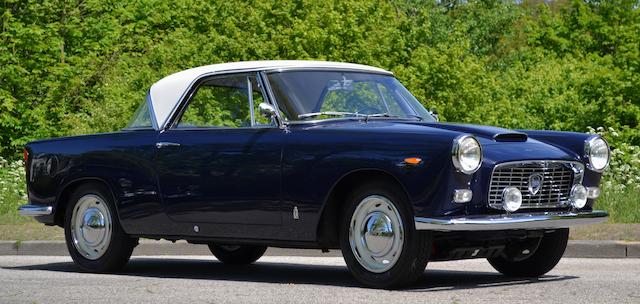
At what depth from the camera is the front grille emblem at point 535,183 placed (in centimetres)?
900

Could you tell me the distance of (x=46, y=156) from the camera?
37.8ft

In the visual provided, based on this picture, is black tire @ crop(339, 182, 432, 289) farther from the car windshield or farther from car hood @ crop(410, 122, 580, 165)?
the car windshield

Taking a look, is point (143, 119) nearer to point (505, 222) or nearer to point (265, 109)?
point (265, 109)

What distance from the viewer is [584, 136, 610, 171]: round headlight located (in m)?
9.66

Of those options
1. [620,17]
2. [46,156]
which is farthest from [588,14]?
[46,156]

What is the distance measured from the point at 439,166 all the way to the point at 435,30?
4768 centimetres

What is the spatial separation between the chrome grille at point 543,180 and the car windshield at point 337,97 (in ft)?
4.53

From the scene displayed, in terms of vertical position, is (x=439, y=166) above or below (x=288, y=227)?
above

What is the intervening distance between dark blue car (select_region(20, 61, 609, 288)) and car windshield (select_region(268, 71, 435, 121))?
0.01 m

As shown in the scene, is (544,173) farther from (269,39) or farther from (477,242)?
(269,39)

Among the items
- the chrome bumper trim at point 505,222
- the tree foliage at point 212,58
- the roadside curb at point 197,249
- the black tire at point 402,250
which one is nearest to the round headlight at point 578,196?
the chrome bumper trim at point 505,222

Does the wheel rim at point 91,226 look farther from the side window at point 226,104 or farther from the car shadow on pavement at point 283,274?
the side window at point 226,104

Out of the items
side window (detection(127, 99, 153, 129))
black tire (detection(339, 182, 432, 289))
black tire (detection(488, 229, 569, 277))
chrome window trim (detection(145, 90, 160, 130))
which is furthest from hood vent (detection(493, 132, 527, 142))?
side window (detection(127, 99, 153, 129))

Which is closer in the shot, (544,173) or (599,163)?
(544,173)
